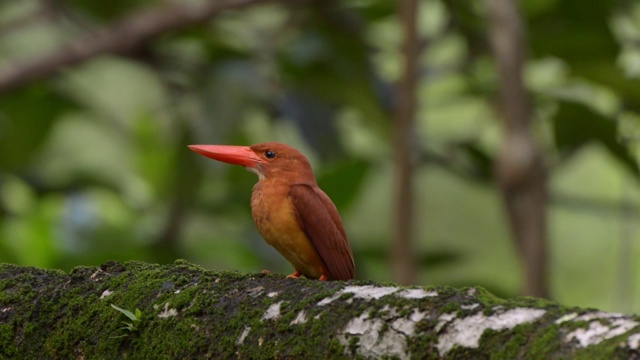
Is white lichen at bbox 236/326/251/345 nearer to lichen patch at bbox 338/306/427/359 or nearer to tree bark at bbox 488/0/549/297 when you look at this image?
lichen patch at bbox 338/306/427/359

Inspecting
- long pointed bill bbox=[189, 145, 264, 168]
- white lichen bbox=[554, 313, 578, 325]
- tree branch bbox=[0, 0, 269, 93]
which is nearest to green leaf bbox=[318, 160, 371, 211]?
tree branch bbox=[0, 0, 269, 93]

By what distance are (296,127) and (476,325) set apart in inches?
156

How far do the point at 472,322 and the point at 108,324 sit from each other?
67cm

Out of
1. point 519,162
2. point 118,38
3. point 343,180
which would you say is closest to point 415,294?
point 519,162

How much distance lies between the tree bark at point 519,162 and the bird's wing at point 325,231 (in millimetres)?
982

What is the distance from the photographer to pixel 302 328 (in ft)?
5.42

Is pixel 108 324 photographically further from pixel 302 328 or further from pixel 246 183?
pixel 246 183

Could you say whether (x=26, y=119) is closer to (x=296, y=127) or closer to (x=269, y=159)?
(x=296, y=127)

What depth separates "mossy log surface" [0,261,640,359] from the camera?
145 centimetres

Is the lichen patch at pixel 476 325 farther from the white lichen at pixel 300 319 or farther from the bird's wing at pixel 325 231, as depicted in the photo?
the bird's wing at pixel 325 231

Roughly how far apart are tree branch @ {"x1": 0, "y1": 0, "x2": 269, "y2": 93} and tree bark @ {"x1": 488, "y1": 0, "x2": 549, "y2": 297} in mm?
1911

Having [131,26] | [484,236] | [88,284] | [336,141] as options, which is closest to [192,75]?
[131,26]

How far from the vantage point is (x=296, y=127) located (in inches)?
213

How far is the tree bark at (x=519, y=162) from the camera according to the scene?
342 centimetres
